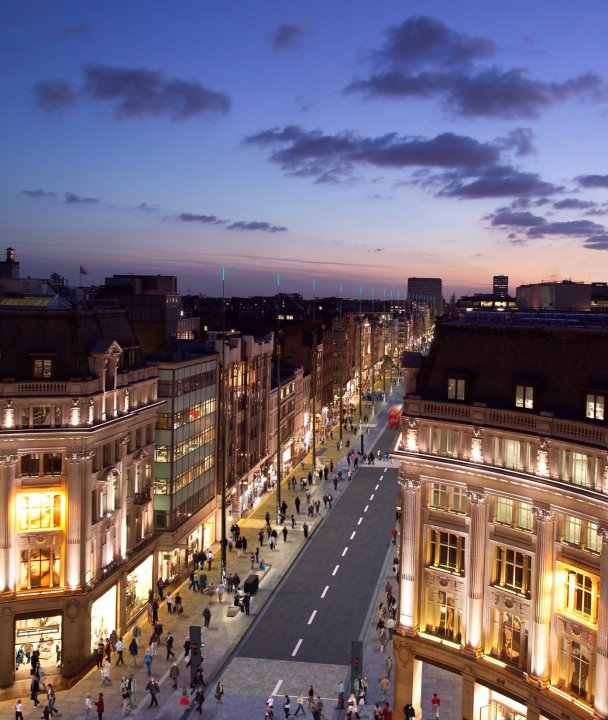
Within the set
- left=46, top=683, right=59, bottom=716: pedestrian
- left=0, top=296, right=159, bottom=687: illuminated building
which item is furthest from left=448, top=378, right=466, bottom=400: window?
left=46, top=683, right=59, bottom=716: pedestrian

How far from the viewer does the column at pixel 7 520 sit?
4988cm

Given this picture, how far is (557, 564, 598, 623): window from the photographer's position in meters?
40.6

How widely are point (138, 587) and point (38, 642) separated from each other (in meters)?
11.3

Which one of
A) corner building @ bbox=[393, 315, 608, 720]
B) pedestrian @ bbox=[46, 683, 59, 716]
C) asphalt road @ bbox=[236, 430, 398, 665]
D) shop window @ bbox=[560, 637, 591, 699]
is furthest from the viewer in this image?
asphalt road @ bbox=[236, 430, 398, 665]

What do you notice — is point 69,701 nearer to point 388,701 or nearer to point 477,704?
point 388,701

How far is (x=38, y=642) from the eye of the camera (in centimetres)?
5100

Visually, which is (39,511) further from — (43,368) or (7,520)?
(43,368)

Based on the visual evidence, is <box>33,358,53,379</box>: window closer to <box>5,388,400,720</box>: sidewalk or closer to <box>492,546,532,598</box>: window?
<box>5,388,400,720</box>: sidewalk

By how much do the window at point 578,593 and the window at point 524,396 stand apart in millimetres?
8879

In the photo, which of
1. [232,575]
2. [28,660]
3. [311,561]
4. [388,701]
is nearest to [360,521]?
[311,561]

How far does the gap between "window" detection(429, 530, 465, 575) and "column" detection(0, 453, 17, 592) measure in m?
25.9

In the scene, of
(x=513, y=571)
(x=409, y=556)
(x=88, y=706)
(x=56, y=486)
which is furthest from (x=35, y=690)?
(x=513, y=571)

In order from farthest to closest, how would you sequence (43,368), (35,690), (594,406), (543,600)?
(43,368) < (35,690) < (543,600) < (594,406)

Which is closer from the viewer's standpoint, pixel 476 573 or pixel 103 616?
pixel 476 573
